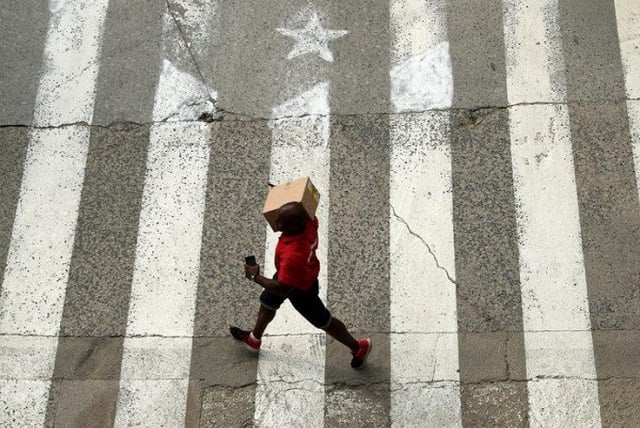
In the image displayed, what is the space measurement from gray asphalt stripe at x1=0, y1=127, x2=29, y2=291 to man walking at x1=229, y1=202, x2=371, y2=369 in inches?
98.6

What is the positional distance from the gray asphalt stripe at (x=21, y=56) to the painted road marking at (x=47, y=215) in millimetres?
86

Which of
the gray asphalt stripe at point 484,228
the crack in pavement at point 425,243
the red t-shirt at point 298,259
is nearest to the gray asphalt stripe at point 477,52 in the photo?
the gray asphalt stripe at point 484,228

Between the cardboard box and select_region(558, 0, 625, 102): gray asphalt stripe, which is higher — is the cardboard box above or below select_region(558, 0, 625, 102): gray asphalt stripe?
below

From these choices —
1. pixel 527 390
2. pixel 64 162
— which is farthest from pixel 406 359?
pixel 64 162

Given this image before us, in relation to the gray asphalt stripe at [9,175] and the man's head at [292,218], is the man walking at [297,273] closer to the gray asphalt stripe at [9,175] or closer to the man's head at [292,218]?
the man's head at [292,218]

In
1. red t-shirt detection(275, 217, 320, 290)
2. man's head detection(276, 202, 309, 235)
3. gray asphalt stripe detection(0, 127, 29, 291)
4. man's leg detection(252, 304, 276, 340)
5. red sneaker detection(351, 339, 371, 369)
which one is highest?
gray asphalt stripe detection(0, 127, 29, 291)

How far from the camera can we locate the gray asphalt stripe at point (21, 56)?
7781mm

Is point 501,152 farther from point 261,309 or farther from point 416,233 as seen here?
point 261,309

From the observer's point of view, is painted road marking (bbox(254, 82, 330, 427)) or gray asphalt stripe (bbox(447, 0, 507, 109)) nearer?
painted road marking (bbox(254, 82, 330, 427))

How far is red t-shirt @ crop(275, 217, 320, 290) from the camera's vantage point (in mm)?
5410

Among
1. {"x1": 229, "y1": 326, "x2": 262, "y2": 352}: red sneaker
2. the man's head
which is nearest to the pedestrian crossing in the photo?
A: {"x1": 229, "y1": 326, "x2": 262, "y2": 352}: red sneaker

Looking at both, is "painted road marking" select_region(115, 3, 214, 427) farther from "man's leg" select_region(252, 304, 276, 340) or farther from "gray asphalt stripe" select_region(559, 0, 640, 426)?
"gray asphalt stripe" select_region(559, 0, 640, 426)

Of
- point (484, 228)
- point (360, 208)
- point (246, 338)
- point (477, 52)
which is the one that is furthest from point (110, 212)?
point (477, 52)

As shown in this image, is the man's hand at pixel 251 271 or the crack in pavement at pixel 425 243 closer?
the man's hand at pixel 251 271
